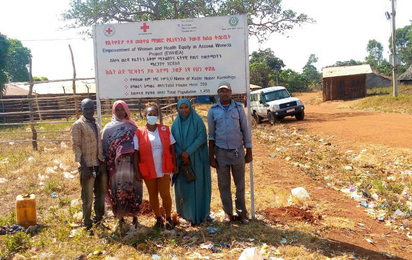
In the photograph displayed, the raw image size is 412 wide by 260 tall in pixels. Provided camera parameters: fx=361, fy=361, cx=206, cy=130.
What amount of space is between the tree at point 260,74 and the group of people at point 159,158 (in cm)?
3813

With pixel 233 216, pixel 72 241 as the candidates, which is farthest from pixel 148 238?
pixel 233 216

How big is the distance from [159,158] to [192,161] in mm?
441

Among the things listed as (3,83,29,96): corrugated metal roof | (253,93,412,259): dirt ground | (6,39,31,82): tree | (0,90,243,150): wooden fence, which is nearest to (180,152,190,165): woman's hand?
(253,93,412,259): dirt ground

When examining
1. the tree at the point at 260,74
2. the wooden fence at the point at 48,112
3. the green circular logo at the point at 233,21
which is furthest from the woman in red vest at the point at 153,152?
the tree at the point at 260,74

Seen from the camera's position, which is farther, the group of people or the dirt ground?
the group of people

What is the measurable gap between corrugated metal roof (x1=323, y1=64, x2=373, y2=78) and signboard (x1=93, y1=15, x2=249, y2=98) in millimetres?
26171

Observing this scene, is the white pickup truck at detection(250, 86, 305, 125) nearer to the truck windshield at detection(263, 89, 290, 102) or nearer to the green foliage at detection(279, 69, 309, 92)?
the truck windshield at detection(263, 89, 290, 102)

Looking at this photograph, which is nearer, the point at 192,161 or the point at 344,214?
the point at 192,161

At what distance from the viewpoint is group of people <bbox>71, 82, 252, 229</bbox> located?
13.0ft

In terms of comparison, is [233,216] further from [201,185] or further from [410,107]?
[410,107]

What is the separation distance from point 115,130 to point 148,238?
1241mm

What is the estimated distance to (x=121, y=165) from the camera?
3994mm

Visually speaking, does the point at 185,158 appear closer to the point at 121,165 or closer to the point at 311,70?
the point at 121,165

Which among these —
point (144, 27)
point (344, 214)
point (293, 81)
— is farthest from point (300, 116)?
point (293, 81)
